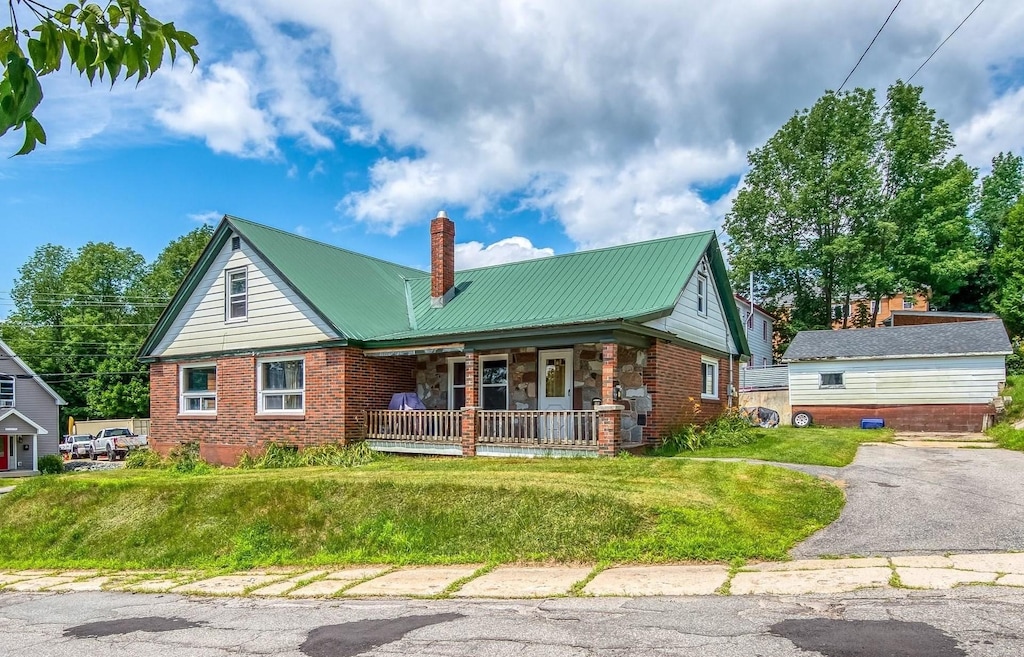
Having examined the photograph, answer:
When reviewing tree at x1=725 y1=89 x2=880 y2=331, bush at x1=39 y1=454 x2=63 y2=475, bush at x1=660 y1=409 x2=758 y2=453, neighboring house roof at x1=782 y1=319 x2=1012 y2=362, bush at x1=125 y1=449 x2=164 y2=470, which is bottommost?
bush at x1=39 y1=454 x2=63 y2=475

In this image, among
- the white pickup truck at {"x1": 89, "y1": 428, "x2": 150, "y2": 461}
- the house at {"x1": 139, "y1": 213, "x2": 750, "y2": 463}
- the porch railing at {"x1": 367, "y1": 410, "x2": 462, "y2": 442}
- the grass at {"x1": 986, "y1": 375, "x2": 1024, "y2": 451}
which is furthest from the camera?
the white pickup truck at {"x1": 89, "y1": 428, "x2": 150, "y2": 461}

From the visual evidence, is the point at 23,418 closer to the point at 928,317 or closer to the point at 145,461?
the point at 145,461

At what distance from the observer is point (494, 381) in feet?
61.7

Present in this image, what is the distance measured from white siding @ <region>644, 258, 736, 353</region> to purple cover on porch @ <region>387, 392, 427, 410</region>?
6.39m

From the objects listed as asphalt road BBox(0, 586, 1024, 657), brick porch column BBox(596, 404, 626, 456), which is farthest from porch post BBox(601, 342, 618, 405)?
asphalt road BBox(0, 586, 1024, 657)

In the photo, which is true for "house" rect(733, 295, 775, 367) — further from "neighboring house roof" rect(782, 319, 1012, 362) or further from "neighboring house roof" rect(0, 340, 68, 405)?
"neighboring house roof" rect(0, 340, 68, 405)

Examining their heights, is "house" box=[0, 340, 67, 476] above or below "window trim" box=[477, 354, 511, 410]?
below

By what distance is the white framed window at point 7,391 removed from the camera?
3747cm

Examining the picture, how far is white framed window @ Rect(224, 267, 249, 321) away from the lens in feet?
65.3

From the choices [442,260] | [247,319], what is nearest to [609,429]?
[442,260]

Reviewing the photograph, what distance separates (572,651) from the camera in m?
5.21

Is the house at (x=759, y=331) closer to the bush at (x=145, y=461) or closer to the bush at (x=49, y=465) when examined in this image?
the bush at (x=145, y=461)

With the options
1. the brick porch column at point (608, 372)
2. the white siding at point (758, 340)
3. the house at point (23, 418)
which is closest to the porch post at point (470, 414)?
the brick porch column at point (608, 372)

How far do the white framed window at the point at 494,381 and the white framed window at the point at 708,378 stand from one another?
5.27 metres
